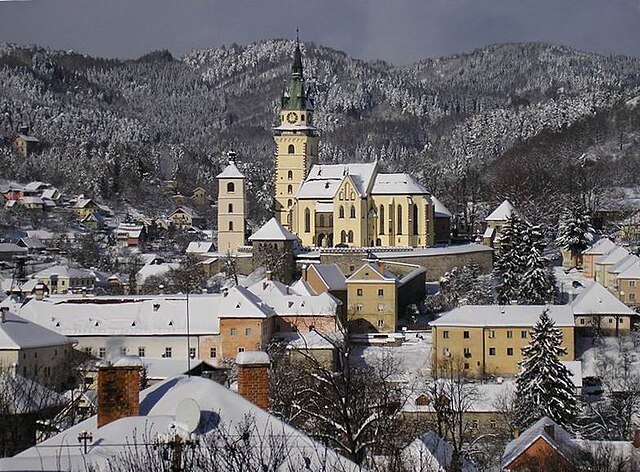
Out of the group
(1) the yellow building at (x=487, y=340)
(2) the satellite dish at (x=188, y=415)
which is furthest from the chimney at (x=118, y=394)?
(1) the yellow building at (x=487, y=340)

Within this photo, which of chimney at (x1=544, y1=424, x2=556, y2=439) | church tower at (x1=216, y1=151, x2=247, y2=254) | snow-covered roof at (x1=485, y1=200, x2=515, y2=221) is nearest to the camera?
chimney at (x1=544, y1=424, x2=556, y2=439)

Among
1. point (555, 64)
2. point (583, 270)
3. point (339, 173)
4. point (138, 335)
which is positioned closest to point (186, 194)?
point (339, 173)

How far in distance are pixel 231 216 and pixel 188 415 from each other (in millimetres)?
28018

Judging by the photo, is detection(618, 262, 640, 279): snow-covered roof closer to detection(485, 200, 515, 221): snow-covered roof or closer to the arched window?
detection(485, 200, 515, 221): snow-covered roof

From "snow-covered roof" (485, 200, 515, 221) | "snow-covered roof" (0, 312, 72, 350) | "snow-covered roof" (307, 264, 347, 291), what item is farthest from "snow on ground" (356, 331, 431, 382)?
"snow-covered roof" (485, 200, 515, 221)

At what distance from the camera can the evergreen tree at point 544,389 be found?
18.3 meters

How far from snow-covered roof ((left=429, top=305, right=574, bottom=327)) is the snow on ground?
2.58ft

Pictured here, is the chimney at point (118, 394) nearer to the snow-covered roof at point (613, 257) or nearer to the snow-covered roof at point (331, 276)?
the snow-covered roof at point (331, 276)

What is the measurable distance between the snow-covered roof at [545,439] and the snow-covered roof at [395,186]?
20.1 metres

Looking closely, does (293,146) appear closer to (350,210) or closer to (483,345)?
(350,210)

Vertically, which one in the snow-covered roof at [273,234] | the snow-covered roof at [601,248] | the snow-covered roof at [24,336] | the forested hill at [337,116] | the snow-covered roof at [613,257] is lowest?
the snow-covered roof at [24,336]

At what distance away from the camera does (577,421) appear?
1872 centimetres

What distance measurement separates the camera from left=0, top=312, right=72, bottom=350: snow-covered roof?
71.4ft

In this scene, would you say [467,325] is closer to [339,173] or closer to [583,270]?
[583,270]
